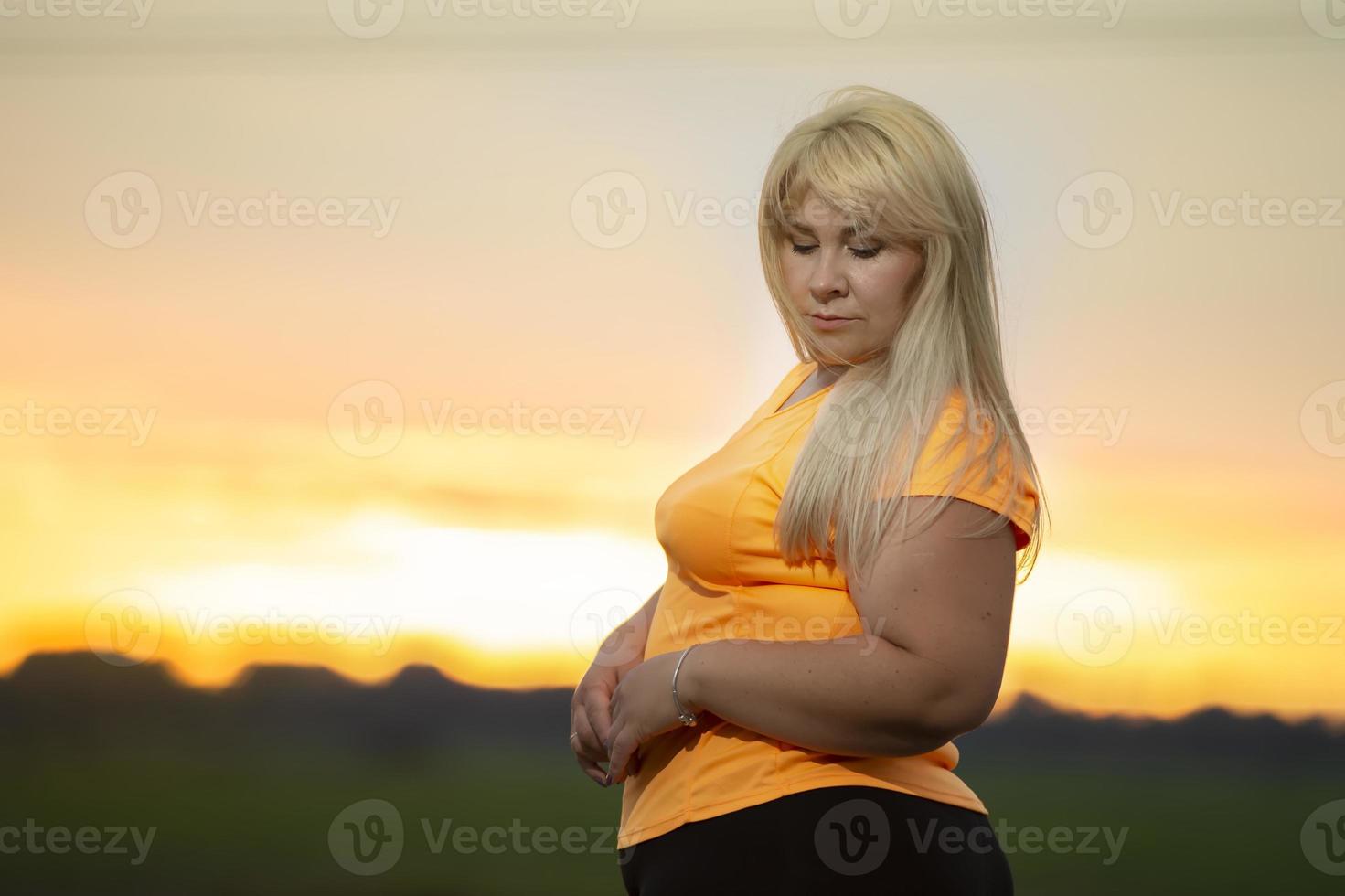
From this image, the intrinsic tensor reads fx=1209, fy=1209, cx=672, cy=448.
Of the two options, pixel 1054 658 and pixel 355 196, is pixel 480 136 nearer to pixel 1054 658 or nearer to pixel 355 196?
pixel 355 196

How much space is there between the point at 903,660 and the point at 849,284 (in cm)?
34

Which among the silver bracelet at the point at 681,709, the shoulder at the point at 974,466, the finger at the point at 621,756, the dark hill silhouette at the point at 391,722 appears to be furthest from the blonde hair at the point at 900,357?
the dark hill silhouette at the point at 391,722

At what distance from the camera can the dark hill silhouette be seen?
11.1 feet

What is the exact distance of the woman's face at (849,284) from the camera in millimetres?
1069

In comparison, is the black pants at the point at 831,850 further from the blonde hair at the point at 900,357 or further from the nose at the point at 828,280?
the nose at the point at 828,280

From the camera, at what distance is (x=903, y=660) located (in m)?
0.95

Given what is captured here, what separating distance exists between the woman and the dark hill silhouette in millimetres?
2411

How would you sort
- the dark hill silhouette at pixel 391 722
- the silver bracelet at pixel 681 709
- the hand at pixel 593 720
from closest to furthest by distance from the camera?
the silver bracelet at pixel 681 709, the hand at pixel 593 720, the dark hill silhouette at pixel 391 722

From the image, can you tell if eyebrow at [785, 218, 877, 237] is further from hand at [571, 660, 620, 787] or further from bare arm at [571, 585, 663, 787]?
hand at [571, 660, 620, 787]

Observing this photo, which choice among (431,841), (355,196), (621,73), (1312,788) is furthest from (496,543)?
(1312,788)

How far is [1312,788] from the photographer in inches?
134

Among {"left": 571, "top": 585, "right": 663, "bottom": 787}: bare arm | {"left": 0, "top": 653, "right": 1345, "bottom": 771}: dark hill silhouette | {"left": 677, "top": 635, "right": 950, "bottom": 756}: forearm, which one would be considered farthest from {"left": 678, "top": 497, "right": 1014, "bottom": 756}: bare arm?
{"left": 0, "top": 653, "right": 1345, "bottom": 771}: dark hill silhouette

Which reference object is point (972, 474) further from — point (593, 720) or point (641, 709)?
point (593, 720)

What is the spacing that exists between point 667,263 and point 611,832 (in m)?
1.62
